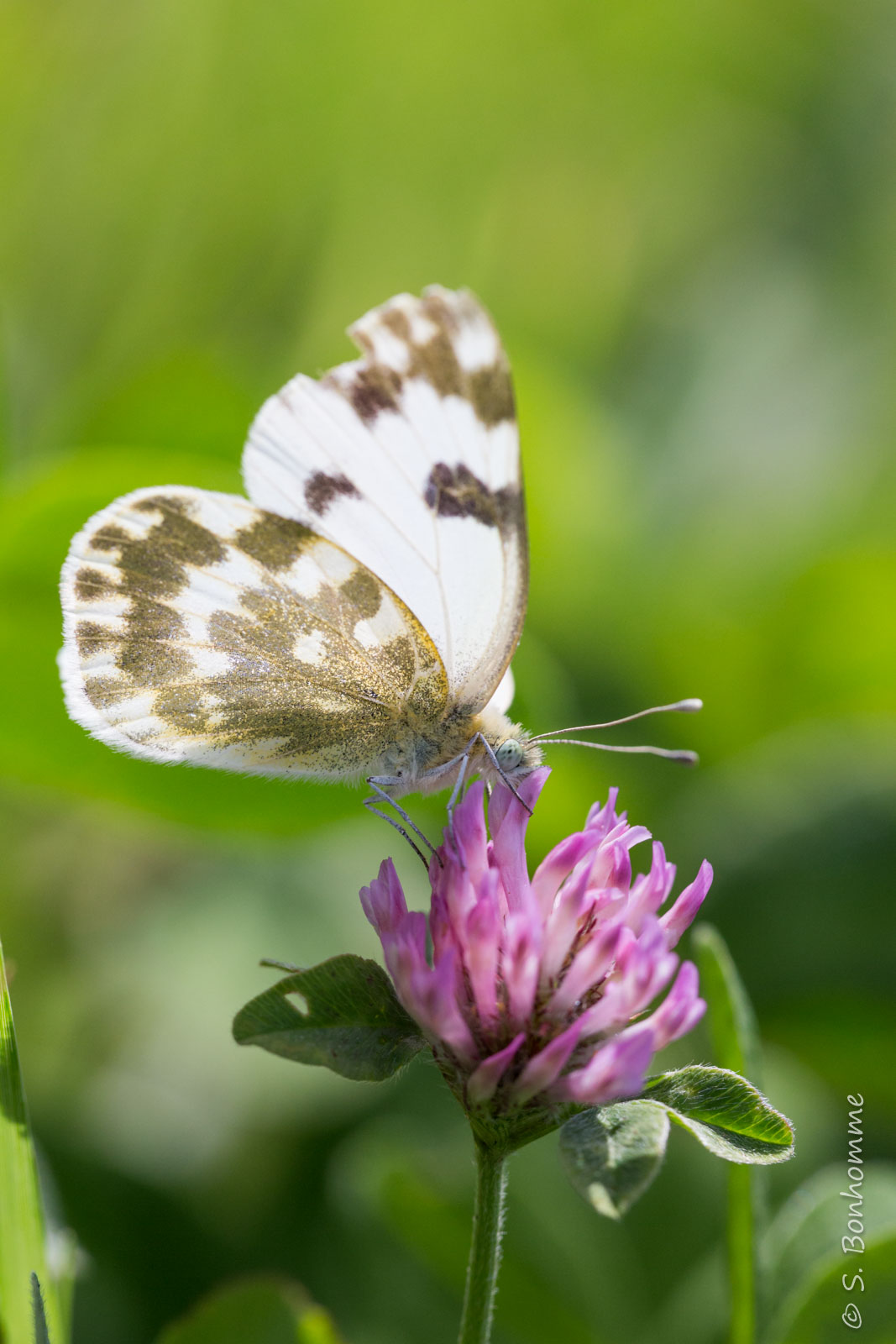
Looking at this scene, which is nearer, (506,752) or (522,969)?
(522,969)

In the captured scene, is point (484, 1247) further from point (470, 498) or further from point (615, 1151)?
point (470, 498)

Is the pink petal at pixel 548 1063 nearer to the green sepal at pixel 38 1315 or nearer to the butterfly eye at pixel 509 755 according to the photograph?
the green sepal at pixel 38 1315

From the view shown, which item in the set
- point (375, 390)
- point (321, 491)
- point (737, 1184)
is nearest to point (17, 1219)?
point (737, 1184)

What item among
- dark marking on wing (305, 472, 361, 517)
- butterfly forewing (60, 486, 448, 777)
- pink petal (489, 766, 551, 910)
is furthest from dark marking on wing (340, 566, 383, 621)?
pink petal (489, 766, 551, 910)

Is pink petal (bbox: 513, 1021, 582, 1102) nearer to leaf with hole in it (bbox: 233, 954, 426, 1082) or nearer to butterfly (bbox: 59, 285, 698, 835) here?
leaf with hole in it (bbox: 233, 954, 426, 1082)

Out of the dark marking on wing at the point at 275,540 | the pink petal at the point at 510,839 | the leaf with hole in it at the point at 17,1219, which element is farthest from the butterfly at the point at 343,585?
the leaf with hole in it at the point at 17,1219

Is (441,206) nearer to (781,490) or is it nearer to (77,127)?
(77,127)

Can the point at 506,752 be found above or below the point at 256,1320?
above

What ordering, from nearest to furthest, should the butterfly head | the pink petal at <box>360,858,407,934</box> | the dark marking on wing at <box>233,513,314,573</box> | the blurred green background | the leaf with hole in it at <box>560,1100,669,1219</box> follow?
the leaf with hole in it at <box>560,1100,669,1219</box> < the pink petal at <box>360,858,407,934</box> < the butterfly head < the dark marking on wing at <box>233,513,314,573</box> < the blurred green background
